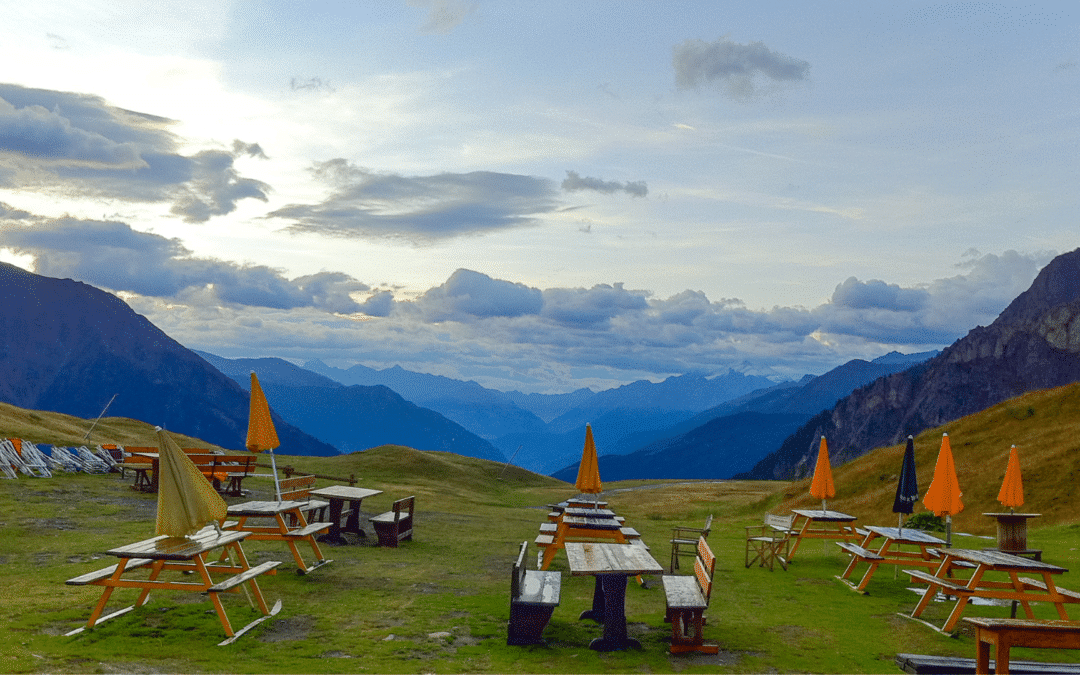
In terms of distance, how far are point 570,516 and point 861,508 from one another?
25.0 meters

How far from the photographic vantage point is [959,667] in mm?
9664

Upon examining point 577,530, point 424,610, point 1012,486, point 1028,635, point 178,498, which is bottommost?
point 424,610

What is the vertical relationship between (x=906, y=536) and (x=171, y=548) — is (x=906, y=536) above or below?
below

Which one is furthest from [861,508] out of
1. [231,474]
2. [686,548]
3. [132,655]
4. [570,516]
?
[132,655]

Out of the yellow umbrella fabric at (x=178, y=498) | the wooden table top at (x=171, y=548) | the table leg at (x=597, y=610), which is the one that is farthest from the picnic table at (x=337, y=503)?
the table leg at (x=597, y=610)

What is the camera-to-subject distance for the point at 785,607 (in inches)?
599

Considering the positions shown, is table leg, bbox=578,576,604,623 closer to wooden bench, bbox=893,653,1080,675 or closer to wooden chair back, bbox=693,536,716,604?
wooden chair back, bbox=693,536,716,604

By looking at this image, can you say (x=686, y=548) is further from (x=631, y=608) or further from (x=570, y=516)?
(x=631, y=608)

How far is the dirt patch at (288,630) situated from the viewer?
1135 cm

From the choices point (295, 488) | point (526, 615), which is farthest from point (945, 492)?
point (295, 488)

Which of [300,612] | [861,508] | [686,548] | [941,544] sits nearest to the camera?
[300,612]

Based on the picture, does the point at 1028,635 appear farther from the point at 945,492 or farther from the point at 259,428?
the point at 259,428

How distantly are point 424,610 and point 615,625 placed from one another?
12.4ft

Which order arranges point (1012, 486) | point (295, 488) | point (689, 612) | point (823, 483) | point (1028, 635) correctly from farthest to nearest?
1. point (823, 483)
2. point (295, 488)
3. point (1012, 486)
4. point (689, 612)
5. point (1028, 635)
